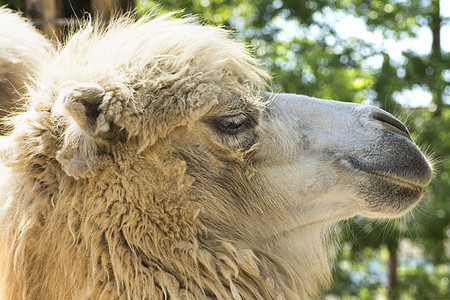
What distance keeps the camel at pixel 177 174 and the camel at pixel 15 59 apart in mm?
387

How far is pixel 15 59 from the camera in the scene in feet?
10.1

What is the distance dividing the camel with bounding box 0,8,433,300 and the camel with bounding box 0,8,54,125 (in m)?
0.39

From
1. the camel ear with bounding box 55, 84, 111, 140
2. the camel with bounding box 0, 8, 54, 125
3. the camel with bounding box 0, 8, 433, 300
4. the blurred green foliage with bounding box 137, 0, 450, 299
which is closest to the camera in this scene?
the camel ear with bounding box 55, 84, 111, 140

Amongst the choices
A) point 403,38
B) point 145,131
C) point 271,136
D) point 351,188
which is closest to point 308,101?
point 271,136

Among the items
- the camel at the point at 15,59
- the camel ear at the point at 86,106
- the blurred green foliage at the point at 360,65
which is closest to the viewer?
the camel ear at the point at 86,106

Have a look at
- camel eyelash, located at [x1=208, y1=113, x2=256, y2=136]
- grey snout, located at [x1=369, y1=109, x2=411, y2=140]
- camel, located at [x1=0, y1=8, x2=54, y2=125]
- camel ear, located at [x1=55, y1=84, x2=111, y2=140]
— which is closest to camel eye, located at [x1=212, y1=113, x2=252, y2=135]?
camel eyelash, located at [x1=208, y1=113, x2=256, y2=136]

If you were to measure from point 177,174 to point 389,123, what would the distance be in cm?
106

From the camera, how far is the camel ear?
2146 millimetres

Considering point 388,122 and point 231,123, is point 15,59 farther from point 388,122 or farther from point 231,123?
point 388,122

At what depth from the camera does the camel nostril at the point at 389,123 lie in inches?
102

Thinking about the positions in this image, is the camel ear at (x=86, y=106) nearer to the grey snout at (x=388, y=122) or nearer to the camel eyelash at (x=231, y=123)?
the camel eyelash at (x=231, y=123)

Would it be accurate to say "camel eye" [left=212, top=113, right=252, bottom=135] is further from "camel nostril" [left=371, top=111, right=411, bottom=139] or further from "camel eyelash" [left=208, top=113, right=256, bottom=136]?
"camel nostril" [left=371, top=111, right=411, bottom=139]

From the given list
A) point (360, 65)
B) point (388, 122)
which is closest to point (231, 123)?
point (388, 122)

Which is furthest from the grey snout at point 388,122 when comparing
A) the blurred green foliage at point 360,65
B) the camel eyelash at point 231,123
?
the blurred green foliage at point 360,65
